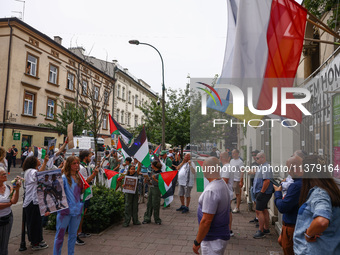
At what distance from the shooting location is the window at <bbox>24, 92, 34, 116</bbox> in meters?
23.5

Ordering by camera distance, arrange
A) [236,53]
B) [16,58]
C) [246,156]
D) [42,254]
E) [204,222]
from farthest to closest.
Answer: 1. [16,58]
2. [246,156]
3. [42,254]
4. [236,53]
5. [204,222]

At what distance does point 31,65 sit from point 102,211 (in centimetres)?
2217

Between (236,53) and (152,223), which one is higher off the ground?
(236,53)

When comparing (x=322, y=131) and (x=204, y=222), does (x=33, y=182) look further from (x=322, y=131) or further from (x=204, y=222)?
(x=322, y=131)

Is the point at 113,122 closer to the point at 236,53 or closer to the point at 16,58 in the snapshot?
the point at 236,53

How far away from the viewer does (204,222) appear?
10.2 feet

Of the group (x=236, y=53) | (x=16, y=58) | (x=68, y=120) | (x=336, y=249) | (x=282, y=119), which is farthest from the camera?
(x=68, y=120)

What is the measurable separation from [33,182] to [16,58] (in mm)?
21110

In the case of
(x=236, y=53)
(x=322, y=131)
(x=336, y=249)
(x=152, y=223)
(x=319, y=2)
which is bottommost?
(x=152, y=223)

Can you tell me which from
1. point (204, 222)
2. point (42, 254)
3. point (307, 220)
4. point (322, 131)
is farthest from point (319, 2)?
point (42, 254)

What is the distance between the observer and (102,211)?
6.48 meters

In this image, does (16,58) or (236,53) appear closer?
(236,53)

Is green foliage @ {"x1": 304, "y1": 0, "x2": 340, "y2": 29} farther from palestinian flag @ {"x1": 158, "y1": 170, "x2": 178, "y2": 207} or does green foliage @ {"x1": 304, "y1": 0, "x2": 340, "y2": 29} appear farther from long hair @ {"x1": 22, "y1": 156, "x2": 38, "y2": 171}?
long hair @ {"x1": 22, "y1": 156, "x2": 38, "y2": 171}

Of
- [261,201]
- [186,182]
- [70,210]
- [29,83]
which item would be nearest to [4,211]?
[70,210]
